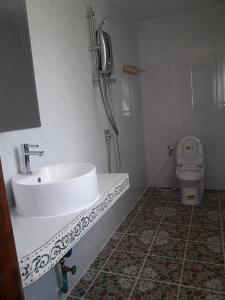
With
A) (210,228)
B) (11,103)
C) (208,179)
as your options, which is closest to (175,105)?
(208,179)

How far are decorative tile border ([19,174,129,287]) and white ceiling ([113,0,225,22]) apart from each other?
7.89 feet

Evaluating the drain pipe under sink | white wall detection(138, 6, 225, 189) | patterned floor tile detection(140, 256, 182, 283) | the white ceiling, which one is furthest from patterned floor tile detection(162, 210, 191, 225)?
the white ceiling

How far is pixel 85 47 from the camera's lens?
6.63ft

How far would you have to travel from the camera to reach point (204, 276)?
175 cm

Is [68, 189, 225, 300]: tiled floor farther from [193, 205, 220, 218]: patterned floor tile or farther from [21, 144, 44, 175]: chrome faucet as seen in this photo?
[21, 144, 44, 175]: chrome faucet

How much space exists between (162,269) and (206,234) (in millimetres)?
685

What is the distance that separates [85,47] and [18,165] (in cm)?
120

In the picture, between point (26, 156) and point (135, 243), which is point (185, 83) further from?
point (26, 156)

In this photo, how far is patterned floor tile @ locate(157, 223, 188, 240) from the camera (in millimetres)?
2322

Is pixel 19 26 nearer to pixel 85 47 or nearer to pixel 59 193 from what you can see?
pixel 85 47

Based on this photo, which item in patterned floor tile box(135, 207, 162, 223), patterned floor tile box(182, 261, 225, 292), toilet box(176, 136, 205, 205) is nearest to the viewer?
patterned floor tile box(182, 261, 225, 292)

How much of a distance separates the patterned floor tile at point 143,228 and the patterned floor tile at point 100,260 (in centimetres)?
41

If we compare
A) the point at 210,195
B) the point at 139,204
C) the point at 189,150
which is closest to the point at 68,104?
the point at 139,204

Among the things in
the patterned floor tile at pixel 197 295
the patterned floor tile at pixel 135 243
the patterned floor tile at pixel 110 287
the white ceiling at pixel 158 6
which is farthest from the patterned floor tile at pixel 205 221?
the white ceiling at pixel 158 6
